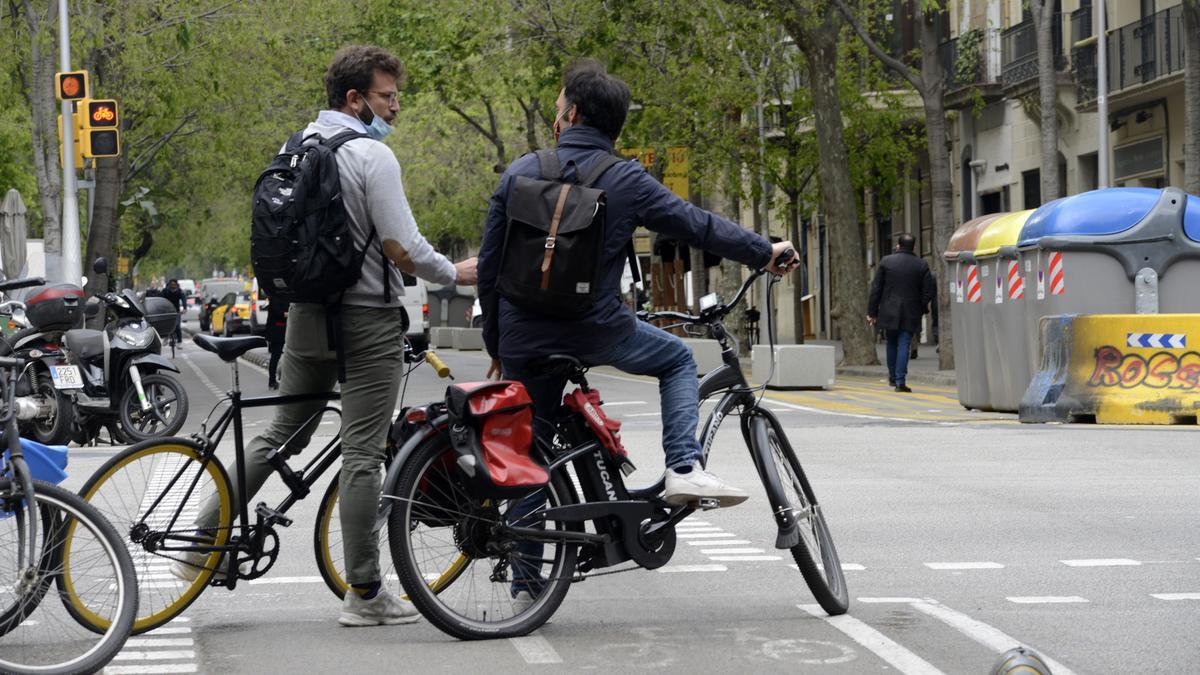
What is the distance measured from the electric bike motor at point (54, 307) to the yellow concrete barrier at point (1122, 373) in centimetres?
753

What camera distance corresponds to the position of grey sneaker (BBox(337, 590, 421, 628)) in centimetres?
675

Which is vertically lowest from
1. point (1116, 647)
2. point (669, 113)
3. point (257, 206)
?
point (1116, 647)

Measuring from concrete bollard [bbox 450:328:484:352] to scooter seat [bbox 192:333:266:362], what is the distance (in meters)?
40.8

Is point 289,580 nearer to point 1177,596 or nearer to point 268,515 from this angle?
point 268,515

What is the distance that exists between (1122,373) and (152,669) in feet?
38.4

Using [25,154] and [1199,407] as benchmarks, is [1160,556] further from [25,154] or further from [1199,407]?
[25,154]

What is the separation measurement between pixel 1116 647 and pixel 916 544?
252cm

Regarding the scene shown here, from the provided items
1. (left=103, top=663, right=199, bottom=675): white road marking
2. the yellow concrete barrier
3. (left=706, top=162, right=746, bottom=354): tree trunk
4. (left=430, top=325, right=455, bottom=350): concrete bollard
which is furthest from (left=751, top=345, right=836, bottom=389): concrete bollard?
(left=430, top=325, right=455, bottom=350): concrete bollard

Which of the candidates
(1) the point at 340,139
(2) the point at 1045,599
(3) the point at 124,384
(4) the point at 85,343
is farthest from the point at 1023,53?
(1) the point at 340,139

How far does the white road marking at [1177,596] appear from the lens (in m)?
7.27

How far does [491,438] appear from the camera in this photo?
6285 mm

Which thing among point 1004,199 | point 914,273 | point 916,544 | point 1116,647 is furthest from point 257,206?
point 1004,199

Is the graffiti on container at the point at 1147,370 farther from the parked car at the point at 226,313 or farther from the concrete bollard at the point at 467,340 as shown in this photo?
the parked car at the point at 226,313

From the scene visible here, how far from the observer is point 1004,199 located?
39.4 meters
